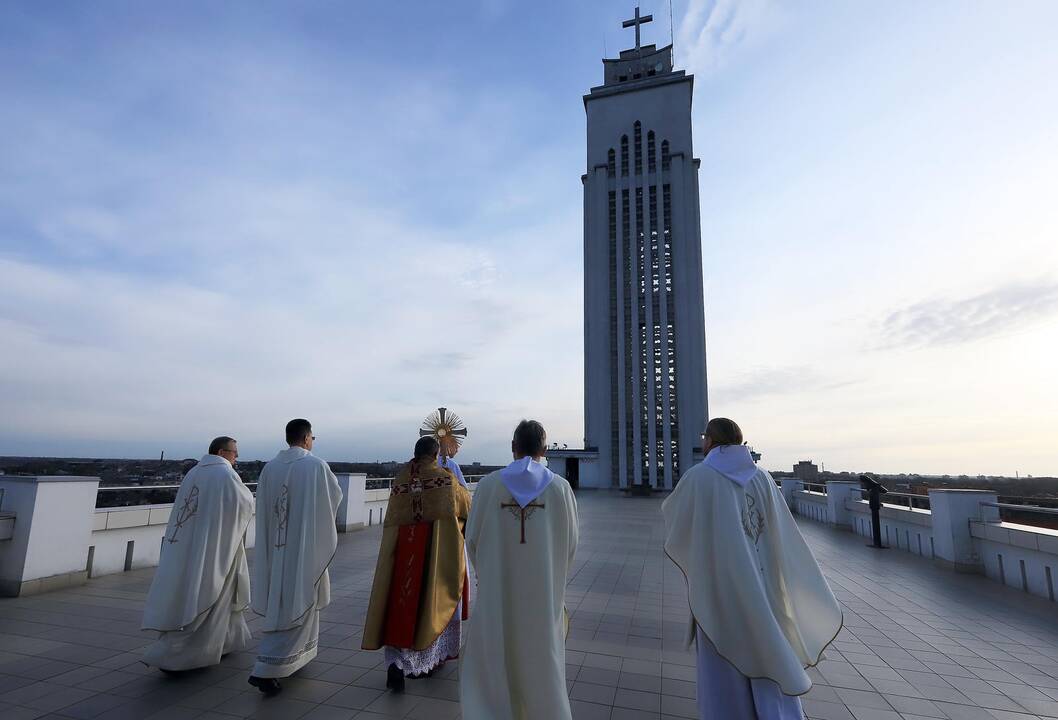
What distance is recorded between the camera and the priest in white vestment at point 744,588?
297 centimetres

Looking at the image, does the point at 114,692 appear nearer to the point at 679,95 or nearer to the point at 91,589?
the point at 91,589

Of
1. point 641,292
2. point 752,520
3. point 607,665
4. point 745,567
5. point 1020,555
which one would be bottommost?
point 607,665

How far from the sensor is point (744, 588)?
3049 millimetres

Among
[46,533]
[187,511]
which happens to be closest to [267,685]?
[187,511]

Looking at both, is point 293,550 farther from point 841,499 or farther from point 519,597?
point 841,499

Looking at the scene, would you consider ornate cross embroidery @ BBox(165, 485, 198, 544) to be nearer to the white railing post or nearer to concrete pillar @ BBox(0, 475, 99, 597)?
concrete pillar @ BBox(0, 475, 99, 597)

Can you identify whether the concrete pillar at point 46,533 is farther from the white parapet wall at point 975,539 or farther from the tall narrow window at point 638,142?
the tall narrow window at point 638,142

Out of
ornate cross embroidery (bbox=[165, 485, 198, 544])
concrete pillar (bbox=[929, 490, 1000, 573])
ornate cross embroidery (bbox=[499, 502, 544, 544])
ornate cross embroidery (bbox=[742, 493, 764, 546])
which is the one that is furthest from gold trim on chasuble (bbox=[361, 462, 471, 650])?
concrete pillar (bbox=[929, 490, 1000, 573])

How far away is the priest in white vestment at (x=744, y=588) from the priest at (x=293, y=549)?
2787 millimetres

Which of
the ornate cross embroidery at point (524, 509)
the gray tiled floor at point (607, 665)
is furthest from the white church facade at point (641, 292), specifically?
the ornate cross embroidery at point (524, 509)

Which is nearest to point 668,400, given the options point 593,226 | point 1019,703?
point 593,226

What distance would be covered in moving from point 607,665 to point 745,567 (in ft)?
6.45

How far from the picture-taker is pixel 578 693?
3.79m

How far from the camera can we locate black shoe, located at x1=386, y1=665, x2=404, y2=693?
3836 mm
